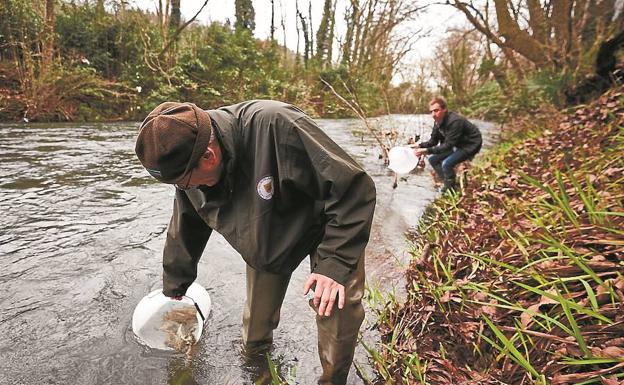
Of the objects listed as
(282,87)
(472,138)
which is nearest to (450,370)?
(472,138)

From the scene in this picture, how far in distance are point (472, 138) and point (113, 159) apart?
6381 millimetres

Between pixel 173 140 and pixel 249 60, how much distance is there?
55.8 ft

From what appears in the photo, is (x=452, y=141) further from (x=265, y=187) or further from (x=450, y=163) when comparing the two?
(x=265, y=187)

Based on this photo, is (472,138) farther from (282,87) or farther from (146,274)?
(282,87)

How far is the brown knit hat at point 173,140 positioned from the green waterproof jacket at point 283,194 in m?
0.14

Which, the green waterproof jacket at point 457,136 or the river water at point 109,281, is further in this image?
the green waterproof jacket at point 457,136

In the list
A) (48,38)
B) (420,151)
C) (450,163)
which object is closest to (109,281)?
(420,151)

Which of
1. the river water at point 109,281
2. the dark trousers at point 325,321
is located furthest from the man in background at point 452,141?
the dark trousers at point 325,321

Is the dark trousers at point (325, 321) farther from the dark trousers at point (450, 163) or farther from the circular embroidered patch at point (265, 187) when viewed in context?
the dark trousers at point (450, 163)

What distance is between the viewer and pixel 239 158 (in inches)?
67.0

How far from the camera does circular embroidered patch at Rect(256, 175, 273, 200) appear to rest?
1614 mm

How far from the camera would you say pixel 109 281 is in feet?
10.2

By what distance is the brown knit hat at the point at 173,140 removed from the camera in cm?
140

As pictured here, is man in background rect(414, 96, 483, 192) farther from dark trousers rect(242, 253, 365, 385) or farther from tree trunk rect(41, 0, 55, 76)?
tree trunk rect(41, 0, 55, 76)
